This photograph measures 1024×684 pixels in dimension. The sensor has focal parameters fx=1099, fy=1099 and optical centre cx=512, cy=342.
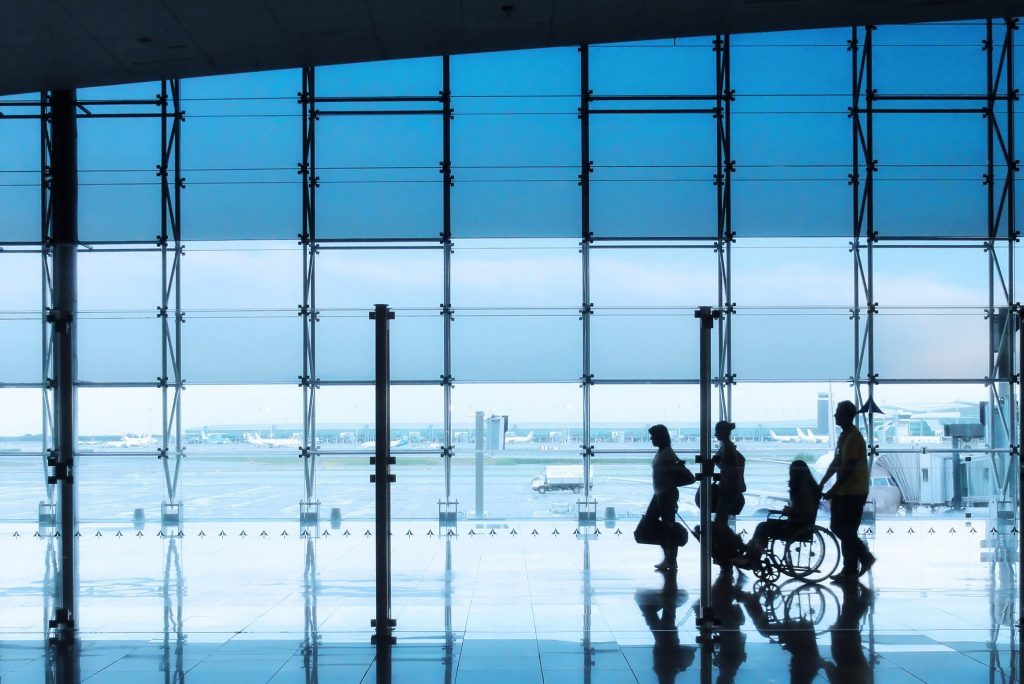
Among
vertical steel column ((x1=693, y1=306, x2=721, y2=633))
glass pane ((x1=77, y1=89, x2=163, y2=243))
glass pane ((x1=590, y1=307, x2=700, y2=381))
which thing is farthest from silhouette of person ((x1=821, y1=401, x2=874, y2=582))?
glass pane ((x1=77, y1=89, x2=163, y2=243))

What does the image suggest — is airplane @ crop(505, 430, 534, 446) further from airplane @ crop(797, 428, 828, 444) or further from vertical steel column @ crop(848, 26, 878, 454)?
vertical steel column @ crop(848, 26, 878, 454)

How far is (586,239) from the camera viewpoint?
10.4 meters

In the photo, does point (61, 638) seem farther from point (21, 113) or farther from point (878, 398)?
point (878, 398)

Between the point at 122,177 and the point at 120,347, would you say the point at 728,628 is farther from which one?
the point at 122,177

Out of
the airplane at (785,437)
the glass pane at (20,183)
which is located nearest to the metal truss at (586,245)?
the airplane at (785,437)

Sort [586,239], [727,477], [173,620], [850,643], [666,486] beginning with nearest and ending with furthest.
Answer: [850,643] → [173,620] → [727,477] → [666,486] → [586,239]

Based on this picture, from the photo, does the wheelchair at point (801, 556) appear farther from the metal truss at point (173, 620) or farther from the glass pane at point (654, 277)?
the metal truss at point (173, 620)

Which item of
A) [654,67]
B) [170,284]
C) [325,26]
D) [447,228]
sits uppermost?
[654,67]

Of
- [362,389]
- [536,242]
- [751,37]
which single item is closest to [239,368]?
[362,389]

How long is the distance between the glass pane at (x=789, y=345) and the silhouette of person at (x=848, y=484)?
2.69 meters

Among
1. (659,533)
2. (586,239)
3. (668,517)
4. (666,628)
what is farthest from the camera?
(586,239)

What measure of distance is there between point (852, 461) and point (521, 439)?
372 cm

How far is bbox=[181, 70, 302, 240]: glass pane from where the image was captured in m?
10.6

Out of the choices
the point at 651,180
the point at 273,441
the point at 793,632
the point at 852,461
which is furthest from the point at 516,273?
the point at 793,632
